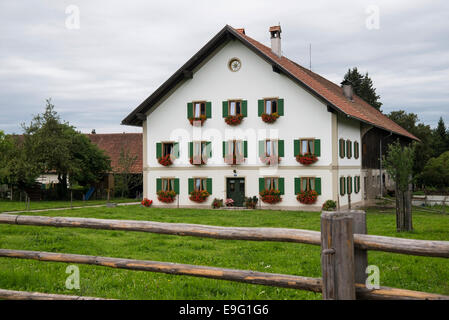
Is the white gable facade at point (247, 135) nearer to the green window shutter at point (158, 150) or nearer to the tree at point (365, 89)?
the green window shutter at point (158, 150)

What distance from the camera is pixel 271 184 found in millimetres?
25188

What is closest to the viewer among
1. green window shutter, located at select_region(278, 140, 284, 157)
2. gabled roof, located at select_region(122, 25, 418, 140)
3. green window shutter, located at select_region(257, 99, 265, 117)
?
gabled roof, located at select_region(122, 25, 418, 140)

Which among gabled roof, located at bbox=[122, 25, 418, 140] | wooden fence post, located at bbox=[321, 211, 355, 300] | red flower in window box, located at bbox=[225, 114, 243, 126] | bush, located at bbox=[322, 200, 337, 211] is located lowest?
bush, located at bbox=[322, 200, 337, 211]

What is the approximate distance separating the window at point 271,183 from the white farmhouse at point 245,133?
0.18 feet

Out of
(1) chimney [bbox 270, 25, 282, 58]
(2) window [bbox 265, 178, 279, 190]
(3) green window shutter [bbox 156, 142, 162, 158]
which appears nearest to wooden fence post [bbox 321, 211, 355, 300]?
(2) window [bbox 265, 178, 279, 190]

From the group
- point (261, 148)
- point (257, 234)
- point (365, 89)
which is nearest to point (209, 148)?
point (261, 148)

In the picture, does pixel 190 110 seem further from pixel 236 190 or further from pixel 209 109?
pixel 236 190

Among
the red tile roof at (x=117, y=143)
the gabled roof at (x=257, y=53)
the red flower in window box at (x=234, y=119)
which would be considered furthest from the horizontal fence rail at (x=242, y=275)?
the red tile roof at (x=117, y=143)

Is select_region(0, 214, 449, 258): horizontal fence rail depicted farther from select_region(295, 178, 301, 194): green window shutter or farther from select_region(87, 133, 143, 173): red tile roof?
select_region(87, 133, 143, 173): red tile roof

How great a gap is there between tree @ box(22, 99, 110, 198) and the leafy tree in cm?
2834

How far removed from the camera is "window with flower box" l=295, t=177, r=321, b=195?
24.2m

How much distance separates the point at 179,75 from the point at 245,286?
2160 cm

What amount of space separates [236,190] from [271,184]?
7.06 feet
